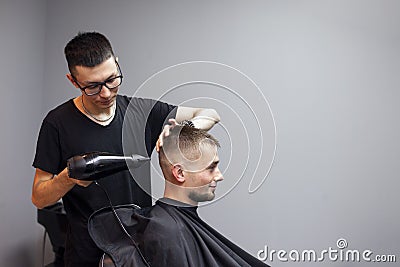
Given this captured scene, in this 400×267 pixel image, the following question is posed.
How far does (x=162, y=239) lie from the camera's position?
4.54 ft

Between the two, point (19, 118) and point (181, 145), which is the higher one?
point (19, 118)

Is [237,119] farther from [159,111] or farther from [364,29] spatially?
[364,29]

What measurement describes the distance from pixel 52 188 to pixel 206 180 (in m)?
0.46

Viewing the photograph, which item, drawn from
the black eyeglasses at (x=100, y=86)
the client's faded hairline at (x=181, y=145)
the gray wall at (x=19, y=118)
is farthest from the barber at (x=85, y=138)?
the gray wall at (x=19, y=118)

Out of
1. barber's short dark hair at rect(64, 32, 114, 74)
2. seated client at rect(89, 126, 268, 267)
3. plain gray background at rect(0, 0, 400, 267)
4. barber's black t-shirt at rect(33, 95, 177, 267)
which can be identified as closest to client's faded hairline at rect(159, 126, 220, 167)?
seated client at rect(89, 126, 268, 267)

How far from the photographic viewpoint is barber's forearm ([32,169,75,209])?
1.42 m

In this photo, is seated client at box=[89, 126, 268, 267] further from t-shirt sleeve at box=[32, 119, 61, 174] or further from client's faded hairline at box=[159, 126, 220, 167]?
t-shirt sleeve at box=[32, 119, 61, 174]

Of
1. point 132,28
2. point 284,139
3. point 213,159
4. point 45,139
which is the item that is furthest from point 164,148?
point 132,28

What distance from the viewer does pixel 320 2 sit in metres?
2.71

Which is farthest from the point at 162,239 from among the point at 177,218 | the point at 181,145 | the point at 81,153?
the point at 81,153

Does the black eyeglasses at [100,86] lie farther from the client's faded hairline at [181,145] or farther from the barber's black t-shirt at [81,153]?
the client's faded hairline at [181,145]

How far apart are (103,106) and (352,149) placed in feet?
5.12

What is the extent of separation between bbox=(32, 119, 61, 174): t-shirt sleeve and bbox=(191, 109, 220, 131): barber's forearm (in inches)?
18.9

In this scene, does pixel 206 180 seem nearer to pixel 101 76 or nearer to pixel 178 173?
pixel 178 173
